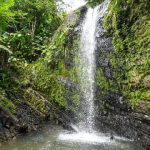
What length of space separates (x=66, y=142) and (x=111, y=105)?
2.03 meters

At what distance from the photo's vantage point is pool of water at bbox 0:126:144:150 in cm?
805

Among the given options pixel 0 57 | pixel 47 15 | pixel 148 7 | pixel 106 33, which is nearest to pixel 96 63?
pixel 106 33

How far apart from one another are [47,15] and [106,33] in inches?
271

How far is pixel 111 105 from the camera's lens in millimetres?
9766

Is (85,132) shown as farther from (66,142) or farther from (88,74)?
(88,74)

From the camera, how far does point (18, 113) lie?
396 inches

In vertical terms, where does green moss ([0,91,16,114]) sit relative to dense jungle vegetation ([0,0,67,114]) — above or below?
below

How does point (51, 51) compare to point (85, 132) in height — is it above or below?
above

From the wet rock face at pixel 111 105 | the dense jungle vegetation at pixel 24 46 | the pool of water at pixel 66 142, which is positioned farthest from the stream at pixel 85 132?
the dense jungle vegetation at pixel 24 46

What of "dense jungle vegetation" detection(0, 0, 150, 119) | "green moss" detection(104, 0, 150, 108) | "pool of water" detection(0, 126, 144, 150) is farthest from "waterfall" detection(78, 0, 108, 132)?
"green moss" detection(104, 0, 150, 108)

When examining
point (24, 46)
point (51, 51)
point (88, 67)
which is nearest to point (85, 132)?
point (88, 67)

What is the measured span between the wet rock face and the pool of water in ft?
0.99

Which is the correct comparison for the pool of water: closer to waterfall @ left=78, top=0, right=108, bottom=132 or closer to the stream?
the stream

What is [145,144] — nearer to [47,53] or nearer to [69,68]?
[69,68]
